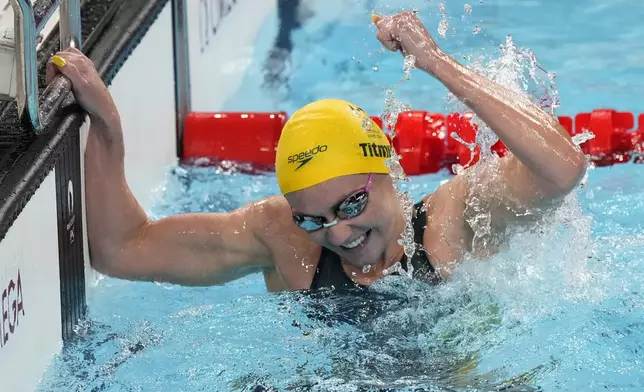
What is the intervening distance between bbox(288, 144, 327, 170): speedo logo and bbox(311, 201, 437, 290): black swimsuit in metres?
0.35

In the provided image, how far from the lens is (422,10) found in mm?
6395

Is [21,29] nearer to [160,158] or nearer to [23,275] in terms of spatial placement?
[23,275]

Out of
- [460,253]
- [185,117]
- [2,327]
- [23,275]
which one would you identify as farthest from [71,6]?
[185,117]

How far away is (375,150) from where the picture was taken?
9.14 ft

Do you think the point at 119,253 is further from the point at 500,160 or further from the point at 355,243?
the point at 500,160

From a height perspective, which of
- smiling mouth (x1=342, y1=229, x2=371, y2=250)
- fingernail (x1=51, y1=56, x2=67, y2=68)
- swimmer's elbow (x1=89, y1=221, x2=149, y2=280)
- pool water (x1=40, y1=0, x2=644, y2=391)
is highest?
fingernail (x1=51, y1=56, x2=67, y2=68)

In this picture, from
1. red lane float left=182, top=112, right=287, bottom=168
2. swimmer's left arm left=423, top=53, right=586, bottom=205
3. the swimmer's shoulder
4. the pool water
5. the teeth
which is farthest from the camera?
red lane float left=182, top=112, right=287, bottom=168

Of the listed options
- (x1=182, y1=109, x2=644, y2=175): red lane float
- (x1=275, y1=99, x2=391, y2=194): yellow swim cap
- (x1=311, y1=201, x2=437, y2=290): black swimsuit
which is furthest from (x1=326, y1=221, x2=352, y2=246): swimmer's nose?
(x1=182, y1=109, x2=644, y2=175): red lane float

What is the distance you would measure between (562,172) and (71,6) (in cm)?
146

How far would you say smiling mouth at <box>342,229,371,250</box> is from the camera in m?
2.74

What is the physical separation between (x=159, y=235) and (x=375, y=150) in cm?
68

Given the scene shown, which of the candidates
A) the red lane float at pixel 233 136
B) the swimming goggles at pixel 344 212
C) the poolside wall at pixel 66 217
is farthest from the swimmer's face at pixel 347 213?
the red lane float at pixel 233 136

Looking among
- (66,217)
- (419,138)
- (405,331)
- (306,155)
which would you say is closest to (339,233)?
(306,155)

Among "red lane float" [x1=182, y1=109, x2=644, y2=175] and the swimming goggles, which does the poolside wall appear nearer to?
"red lane float" [x1=182, y1=109, x2=644, y2=175]
